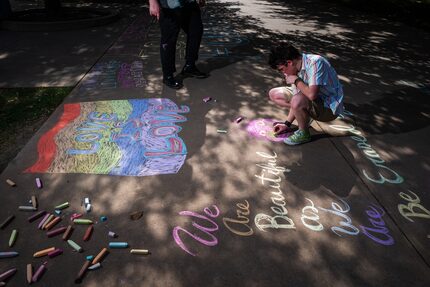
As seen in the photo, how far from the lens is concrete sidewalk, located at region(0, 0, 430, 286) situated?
2242 mm

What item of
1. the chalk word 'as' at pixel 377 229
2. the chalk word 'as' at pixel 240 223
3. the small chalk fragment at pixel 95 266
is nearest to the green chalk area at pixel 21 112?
the small chalk fragment at pixel 95 266

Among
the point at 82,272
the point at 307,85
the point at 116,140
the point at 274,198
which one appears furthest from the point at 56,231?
the point at 307,85

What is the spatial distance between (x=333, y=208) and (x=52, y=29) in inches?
323

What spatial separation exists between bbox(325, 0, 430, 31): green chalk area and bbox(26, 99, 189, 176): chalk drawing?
382 inches

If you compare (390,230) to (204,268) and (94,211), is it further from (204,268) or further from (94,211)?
(94,211)

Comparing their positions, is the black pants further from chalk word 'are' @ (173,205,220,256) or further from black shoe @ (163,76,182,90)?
chalk word 'are' @ (173,205,220,256)

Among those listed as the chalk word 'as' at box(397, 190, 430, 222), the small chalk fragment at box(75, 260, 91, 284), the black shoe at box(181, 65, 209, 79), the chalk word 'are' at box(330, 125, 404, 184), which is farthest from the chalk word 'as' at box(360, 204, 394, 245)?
the black shoe at box(181, 65, 209, 79)

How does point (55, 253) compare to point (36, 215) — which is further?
point (36, 215)

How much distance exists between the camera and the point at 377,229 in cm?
256

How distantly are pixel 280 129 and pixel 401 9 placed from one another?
10.3 metres

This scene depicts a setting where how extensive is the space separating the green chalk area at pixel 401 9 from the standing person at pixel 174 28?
8380 mm

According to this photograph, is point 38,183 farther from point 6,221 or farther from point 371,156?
point 371,156

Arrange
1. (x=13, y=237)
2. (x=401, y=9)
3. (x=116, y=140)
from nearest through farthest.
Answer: (x=13, y=237)
(x=116, y=140)
(x=401, y=9)

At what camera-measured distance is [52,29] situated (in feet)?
26.5
